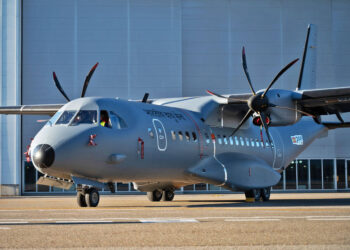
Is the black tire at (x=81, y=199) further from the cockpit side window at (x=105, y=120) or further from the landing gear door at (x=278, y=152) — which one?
the landing gear door at (x=278, y=152)

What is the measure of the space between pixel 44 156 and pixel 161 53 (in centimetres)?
2303

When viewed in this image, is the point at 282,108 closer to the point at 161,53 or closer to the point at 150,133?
the point at 150,133

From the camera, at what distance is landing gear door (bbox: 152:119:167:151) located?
1636 centimetres

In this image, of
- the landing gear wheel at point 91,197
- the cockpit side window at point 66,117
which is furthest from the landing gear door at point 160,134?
the cockpit side window at point 66,117

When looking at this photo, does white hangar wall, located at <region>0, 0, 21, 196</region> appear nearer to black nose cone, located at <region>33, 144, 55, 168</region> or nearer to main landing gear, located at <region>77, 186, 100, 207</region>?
main landing gear, located at <region>77, 186, 100, 207</region>

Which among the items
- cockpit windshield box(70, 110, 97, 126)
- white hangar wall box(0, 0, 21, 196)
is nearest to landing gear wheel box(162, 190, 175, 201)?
cockpit windshield box(70, 110, 97, 126)

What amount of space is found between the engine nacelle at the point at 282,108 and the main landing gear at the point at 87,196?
22.5ft

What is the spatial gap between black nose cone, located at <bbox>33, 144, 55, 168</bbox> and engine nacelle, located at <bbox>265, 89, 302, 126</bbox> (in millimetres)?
8034

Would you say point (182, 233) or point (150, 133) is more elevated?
point (150, 133)

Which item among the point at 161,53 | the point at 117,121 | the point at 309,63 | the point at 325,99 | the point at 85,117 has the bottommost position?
the point at 117,121

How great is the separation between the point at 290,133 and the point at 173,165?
334 inches

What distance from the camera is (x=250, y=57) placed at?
3650 cm

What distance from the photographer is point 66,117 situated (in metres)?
14.7

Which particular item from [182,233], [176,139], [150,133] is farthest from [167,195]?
[182,233]
